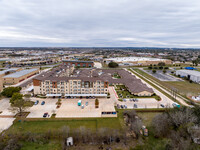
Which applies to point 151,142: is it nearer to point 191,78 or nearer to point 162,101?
point 162,101

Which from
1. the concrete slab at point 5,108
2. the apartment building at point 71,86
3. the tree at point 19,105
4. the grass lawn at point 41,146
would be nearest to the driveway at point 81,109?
the apartment building at point 71,86

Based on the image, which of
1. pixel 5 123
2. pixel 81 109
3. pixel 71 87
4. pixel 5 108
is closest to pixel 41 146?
pixel 5 123

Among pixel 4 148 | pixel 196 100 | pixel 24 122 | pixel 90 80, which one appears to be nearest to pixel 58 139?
pixel 4 148

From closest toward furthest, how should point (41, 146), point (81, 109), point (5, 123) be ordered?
point (41, 146), point (5, 123), point (81, 109)

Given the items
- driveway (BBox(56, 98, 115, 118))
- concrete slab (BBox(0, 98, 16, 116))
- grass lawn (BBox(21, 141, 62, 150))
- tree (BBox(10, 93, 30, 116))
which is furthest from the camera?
→ concrete slab (BBox(0, 98, 16, 116))

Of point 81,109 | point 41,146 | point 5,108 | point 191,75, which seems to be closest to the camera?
point 41,146

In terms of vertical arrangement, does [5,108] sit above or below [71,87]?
below

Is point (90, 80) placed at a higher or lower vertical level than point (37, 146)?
higher

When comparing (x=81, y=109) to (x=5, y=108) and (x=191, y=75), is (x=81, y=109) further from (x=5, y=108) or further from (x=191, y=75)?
(x=191, y=75)

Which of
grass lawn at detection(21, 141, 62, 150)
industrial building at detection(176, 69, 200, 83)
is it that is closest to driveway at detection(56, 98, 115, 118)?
grass lawn at detection(21, 141, 62, 150)

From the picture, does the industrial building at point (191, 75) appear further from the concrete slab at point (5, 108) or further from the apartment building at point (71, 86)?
the concrete slab at point (5, 108)

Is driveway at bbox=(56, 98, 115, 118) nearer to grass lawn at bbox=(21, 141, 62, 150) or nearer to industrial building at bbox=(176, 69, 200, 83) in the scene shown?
grass lawn at bbox=(21, 141, 62, 150)
